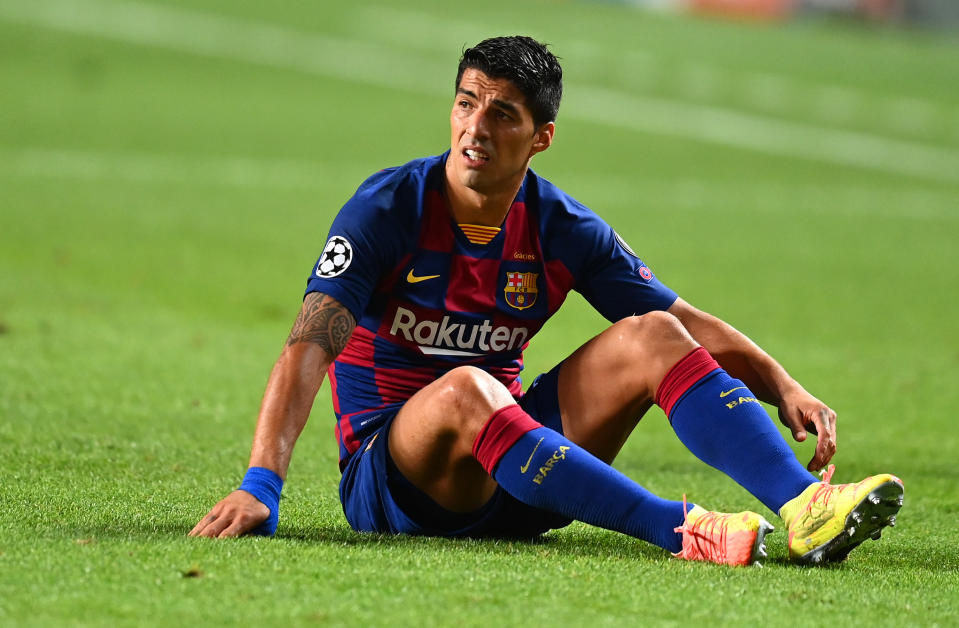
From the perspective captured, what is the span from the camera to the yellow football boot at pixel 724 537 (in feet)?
12.0

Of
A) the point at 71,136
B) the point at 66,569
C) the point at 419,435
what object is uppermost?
the point at 419,435

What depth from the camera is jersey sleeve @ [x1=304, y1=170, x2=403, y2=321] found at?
389cm

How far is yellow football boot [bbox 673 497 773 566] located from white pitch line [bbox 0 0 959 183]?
18.0 metres

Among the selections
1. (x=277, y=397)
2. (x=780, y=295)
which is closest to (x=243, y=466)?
(x=277, y=397)

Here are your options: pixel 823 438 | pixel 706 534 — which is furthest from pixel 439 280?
pixel 823 438

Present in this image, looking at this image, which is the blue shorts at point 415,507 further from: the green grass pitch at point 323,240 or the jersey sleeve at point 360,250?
the jersey sleeve at point 360,250

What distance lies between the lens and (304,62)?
2692 cm

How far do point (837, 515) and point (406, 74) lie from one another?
931 inches

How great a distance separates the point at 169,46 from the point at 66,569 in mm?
24519

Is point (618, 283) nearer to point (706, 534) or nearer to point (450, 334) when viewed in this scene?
point (450, 334)

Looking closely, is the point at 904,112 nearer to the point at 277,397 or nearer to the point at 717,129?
the point at 717,129

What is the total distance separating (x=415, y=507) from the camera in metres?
3.96

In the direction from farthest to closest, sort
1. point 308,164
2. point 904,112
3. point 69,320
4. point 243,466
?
point 904,112
point 308,164
point 69,320
point 243,466

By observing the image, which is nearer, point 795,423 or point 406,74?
point 795,423
